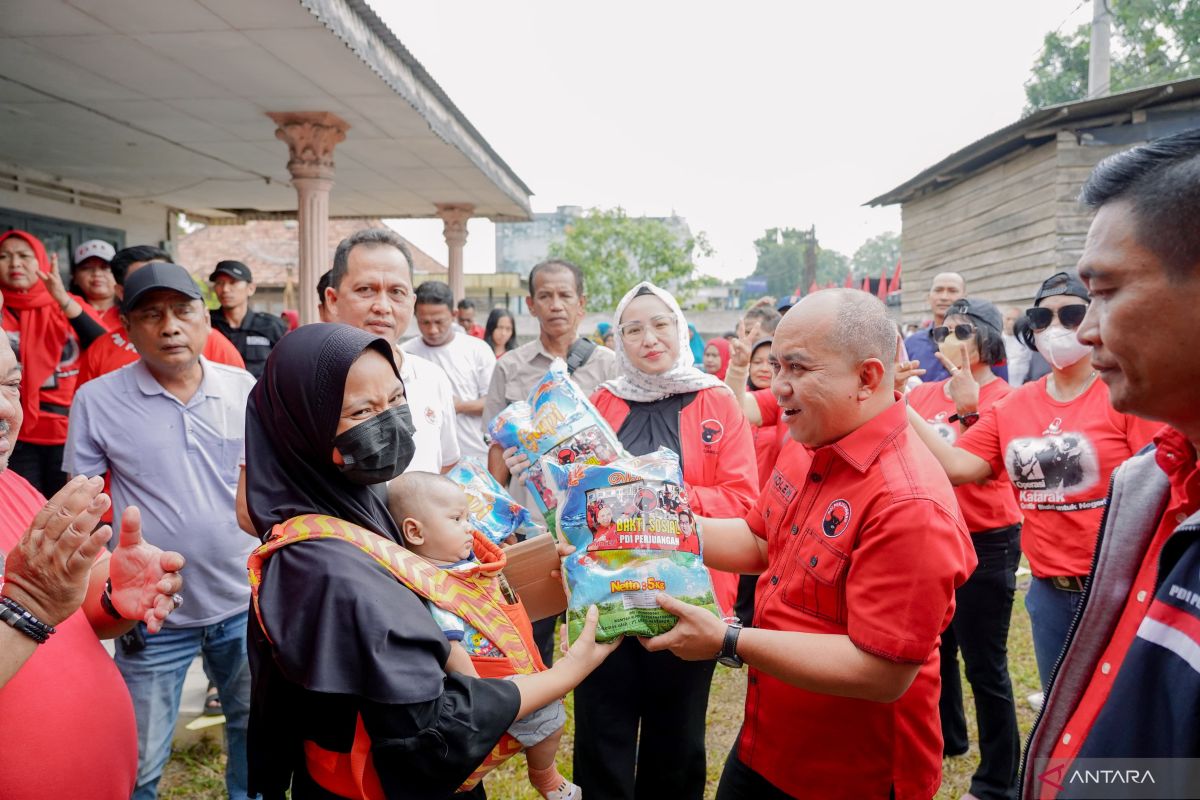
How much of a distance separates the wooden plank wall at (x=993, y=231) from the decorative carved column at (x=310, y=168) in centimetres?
980

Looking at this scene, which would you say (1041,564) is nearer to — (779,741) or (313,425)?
(779,741)

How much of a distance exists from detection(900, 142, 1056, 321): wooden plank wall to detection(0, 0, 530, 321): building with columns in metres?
7.88

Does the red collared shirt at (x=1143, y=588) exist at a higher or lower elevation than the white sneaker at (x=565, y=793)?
higher

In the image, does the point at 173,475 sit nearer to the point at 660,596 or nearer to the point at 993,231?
the point at 660,596

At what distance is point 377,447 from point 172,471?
155 cm

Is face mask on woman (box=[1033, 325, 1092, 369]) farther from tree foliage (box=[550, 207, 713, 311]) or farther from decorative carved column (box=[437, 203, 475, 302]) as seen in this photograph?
tree foliage (box=[550, 207, 713, 311])

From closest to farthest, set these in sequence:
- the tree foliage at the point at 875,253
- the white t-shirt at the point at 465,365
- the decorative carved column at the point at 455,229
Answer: the white t-shirt at the point at 465,365 < the decorative carved column at the point at 455,229 < the tree foliage at the point at 875,253

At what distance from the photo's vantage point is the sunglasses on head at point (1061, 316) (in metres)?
3.22

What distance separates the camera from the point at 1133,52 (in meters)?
27.6

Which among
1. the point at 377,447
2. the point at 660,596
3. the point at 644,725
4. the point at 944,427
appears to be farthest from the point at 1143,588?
the point at 944,427

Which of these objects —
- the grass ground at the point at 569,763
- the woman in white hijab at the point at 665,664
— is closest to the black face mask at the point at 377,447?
Answer: the woman in white hijab at the point at 665,664

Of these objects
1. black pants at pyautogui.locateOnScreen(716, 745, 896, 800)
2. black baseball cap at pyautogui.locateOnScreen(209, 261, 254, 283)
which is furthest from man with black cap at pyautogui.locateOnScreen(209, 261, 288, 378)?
black pants at pyautogui.locateOnScreen(716, 745, 896, 800)

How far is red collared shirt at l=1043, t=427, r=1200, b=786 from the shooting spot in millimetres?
1252

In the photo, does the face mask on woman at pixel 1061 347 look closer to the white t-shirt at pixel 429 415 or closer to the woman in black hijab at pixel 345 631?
the woman in black hijab at pixel 345 631
